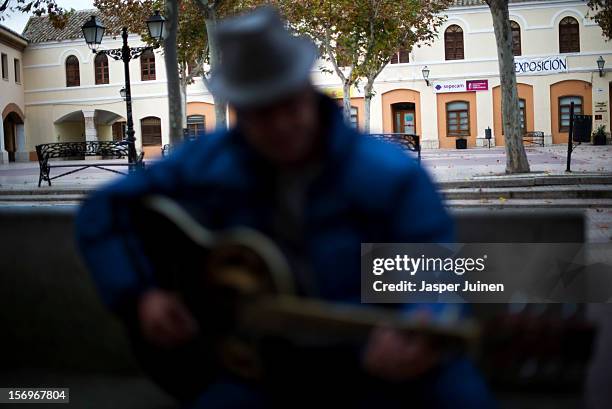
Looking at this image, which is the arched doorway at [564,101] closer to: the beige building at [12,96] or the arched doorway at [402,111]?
the arched doorway at [402,111]

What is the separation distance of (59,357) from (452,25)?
39368mm

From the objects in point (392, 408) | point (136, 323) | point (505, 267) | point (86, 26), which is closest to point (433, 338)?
point (392, 408)

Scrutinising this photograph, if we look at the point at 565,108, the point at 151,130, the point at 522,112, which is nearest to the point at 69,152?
the point at 151,130

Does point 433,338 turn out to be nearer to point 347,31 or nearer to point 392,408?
point 392,408

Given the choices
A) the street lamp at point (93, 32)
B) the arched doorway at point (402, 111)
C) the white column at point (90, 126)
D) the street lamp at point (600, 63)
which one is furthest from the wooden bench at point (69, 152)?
the street lamp at point (600, 63)

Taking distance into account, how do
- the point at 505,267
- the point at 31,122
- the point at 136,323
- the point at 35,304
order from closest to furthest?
the point at 136,323 → the point at 505,267 → the point at 35,304 → the point at 31,122

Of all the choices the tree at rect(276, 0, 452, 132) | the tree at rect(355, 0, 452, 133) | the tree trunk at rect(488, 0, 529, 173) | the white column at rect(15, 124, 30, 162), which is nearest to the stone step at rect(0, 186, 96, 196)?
the tree trunk at rect(488, 0, 529, 173)

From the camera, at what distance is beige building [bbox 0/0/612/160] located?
38.8 metres

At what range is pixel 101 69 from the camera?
4222cm

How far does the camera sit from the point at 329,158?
3.93 ft

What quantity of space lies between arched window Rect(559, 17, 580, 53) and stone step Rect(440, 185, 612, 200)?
28.5 metres

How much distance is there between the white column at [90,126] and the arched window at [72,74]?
1835 millimetres

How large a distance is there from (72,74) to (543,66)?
2311 cm

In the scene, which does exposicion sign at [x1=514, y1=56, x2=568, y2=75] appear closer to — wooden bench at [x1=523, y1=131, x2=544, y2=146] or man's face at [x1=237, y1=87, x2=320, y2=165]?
Answer: wooden bench at [x1=523, y1=131, x2=544, y2=146]
